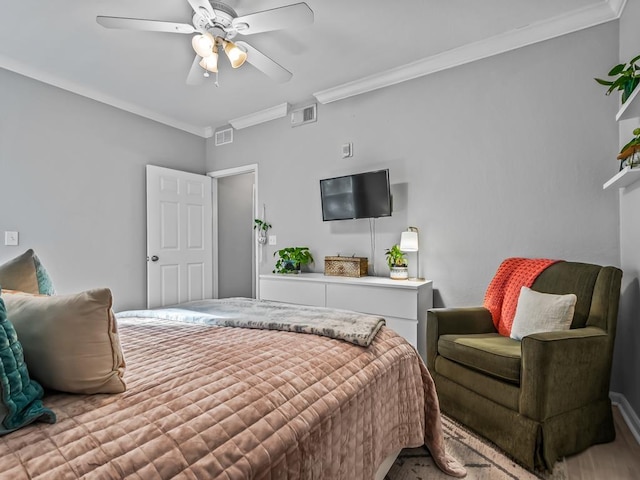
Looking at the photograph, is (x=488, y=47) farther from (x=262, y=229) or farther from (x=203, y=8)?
(x=262, y=229)

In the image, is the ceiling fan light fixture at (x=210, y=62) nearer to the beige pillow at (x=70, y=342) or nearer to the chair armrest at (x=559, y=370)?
the beige pillow at (x=70, y=342)

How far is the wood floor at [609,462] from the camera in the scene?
5.29ft

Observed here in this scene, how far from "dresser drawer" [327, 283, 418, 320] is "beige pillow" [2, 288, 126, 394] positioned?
2182 millimetres

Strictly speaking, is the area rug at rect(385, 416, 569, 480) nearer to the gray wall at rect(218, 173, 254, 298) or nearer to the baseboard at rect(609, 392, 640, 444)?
the baseboard at rect(609, 392, 640, 444)

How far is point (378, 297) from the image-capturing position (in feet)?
9.37

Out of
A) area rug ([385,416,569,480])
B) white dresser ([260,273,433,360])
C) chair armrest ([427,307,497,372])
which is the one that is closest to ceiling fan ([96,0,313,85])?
white dresser ([260,273,433,360])

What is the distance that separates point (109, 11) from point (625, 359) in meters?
4.06

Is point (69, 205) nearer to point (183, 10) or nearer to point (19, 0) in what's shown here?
point (19, 0)

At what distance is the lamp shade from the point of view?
2979 millimetres

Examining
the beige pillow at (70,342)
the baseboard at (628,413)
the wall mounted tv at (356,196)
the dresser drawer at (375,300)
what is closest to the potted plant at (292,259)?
the wall mounted tv at (356,196)

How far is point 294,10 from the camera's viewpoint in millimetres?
1891

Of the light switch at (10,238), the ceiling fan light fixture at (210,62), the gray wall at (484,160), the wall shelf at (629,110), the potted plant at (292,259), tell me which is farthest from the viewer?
the potted plant at (292,259)

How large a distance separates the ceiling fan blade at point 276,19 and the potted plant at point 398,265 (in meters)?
1.90

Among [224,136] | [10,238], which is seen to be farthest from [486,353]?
[224,136]
